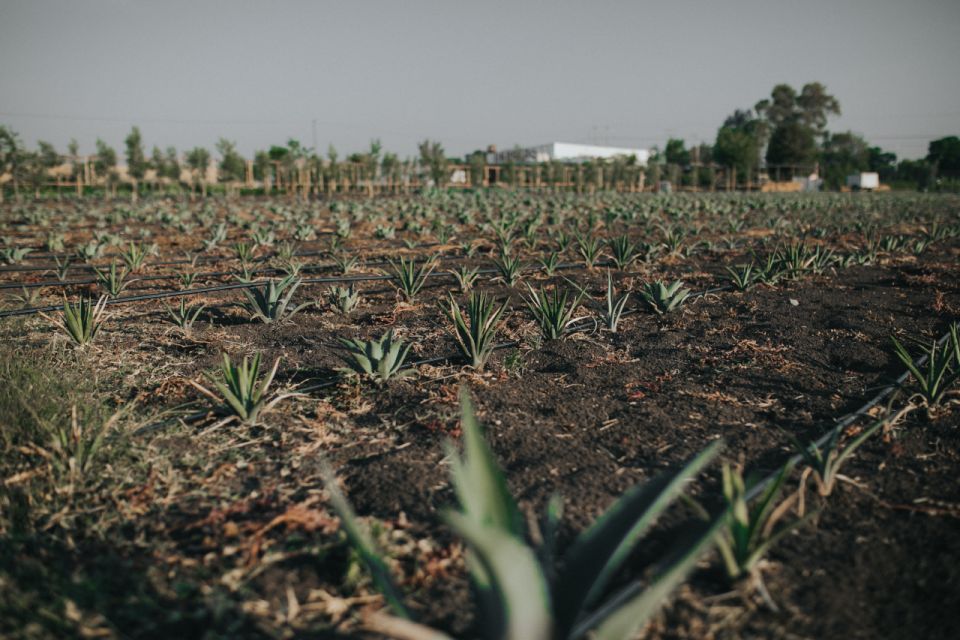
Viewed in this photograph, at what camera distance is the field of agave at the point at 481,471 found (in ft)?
4.72

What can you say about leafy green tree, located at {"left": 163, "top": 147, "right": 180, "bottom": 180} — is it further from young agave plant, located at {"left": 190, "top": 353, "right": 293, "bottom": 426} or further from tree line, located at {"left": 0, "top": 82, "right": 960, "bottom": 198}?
young agave plant, located at {"left": 190, "top": 353, "right": 293, "bottom": 426}

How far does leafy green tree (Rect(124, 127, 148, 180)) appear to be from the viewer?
27.7 metres

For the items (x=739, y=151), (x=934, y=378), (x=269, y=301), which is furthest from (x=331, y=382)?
(x=739, y=151)

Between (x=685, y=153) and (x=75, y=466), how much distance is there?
70.3 meters

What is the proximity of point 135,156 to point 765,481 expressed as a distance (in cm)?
3298

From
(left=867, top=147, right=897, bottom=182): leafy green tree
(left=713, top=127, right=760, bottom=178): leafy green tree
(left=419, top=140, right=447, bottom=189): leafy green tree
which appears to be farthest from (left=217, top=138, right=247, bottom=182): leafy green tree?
(left=867, top=147, right=897, bottom=182): leafy green tree

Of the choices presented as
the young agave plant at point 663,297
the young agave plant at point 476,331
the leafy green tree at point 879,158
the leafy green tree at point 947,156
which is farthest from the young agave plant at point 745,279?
the leafy green tree at point 879,158

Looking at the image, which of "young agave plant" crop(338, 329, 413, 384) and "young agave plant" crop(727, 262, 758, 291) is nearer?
"young agave plant" crop(338, 329, 413, 384)

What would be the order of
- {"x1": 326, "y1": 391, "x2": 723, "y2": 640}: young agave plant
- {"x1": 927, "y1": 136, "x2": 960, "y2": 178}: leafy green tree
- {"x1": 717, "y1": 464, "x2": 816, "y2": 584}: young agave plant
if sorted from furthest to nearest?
1. {"x1": 927, "y1": 136, "x2": 960, "y2": 178}: leafy green tree
2. {"x1": 717, "y1": 464, "x2": 816, "y2": 584}: young agave plant
3. {"x1": 326, "y1": 391, "x2": 723, "y2": 640}: young agave plant

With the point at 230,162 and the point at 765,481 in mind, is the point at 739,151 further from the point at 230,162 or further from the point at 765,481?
the point at 765,481

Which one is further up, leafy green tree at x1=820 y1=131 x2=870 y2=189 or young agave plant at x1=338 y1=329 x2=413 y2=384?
leafy green tree at x1=820 y1=131 x2=870 y2=189

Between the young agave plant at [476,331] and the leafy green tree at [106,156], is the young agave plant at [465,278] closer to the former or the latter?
the young agave plant at [476,331]

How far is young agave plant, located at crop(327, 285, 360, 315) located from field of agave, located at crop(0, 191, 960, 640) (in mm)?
23

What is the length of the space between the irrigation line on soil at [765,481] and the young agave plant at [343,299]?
327cm
